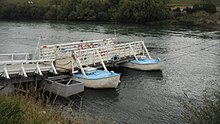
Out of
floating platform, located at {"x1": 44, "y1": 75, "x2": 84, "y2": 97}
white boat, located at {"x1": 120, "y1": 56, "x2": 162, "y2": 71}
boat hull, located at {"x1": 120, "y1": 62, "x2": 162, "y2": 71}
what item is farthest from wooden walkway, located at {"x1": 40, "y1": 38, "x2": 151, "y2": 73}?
floating platform, located at {"x1": 44, "y1": 75, "x2": 84, "y2": 97}

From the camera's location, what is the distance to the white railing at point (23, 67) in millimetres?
27172

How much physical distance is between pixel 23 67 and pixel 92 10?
277ft

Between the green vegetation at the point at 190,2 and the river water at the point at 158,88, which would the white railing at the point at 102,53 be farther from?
the green vegetation at the point at 190,2

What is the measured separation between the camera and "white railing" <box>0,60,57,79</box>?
1070 inches

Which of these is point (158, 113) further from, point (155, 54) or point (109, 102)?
point (155, 54)

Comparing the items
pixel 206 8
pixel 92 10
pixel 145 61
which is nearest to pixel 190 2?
pixel 206 8

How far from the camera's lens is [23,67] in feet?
95.7

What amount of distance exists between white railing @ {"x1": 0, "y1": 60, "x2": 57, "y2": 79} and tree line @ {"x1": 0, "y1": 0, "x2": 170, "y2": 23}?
7281 cm

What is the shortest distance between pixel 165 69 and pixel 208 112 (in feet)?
90.7

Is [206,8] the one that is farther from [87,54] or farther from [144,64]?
[87,54]

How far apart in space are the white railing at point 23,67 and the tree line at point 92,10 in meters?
72.8

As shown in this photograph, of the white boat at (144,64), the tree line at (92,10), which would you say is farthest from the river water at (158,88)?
the tree line at (92,10)

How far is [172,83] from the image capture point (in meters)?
32.5

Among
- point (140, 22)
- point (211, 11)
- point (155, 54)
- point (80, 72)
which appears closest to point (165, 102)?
point (80, 72)
